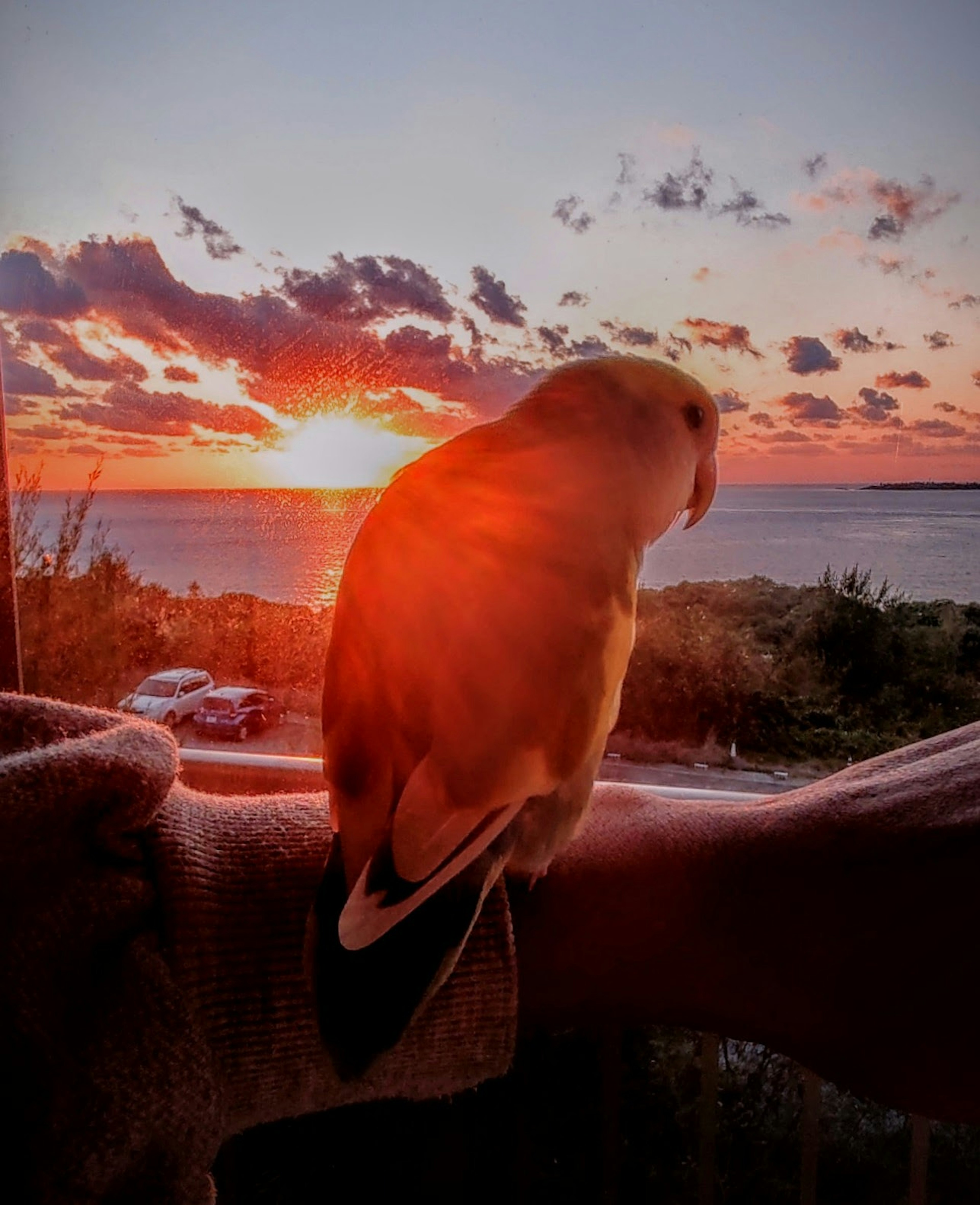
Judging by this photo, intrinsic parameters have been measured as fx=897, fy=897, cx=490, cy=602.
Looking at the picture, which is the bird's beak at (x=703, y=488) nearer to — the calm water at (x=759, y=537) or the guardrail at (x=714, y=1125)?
the calm water at (x=759, y=537)

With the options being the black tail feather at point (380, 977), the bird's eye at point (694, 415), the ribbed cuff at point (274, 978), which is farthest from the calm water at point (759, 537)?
the black tail feather at point (380, 977)

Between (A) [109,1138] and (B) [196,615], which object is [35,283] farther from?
(A) [109,1138]

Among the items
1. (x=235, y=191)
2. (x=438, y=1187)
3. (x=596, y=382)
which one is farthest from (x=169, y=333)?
(x=438, y=1187)

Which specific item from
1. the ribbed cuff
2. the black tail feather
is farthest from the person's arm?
the black tail feather

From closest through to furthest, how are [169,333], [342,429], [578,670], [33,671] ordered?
[578,670] → [342,429] → [169,333] → [33,671]

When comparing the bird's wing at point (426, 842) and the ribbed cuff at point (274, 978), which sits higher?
A: the bird's wing at point (426, 842)

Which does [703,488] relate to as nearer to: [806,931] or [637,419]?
[637,419]
